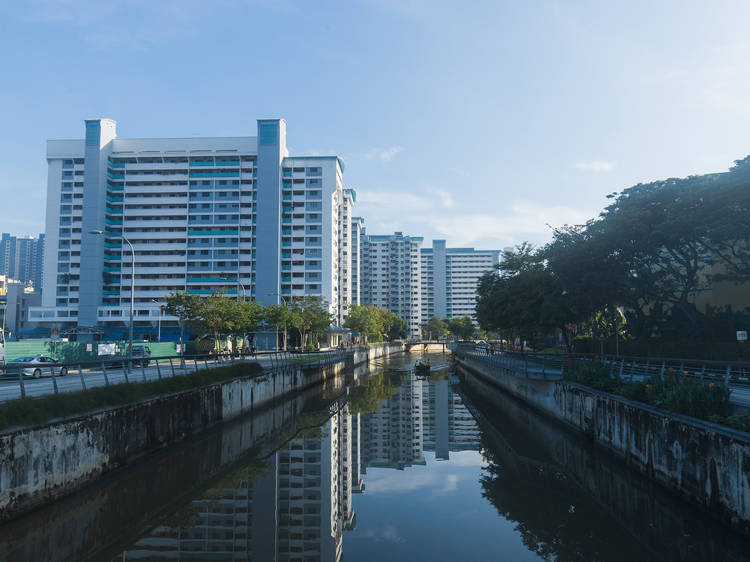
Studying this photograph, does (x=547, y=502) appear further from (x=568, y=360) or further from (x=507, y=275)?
(x=507, y=275)

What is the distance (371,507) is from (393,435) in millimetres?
13273

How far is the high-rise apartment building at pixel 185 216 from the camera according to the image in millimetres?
115000

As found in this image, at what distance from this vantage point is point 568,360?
1353 inches

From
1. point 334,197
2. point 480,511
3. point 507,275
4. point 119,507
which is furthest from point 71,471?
point 334,197

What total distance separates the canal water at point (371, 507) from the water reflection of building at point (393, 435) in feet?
0.68

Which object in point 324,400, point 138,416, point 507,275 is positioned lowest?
point 324,400

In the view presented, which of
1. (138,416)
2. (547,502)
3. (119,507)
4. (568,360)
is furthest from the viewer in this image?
(568,360)

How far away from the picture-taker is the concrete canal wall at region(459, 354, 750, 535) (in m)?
12.7

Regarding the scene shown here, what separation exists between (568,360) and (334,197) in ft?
316

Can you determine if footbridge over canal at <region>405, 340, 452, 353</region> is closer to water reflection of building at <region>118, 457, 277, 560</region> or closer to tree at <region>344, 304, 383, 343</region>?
tree at <region>344, 304, 383, 343</region>

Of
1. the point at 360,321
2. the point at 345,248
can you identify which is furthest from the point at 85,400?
the point at 345,248

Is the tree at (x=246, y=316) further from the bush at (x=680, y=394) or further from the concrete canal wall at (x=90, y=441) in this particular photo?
the bush at (x=680, y=394)

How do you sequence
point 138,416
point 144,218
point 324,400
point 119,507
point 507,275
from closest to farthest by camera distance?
point 119,507 → point 138,416 → point 324,400 → point 507,275 → point 144,218

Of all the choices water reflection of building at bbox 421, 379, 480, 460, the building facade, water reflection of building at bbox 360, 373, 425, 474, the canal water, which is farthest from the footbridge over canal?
the canal water
